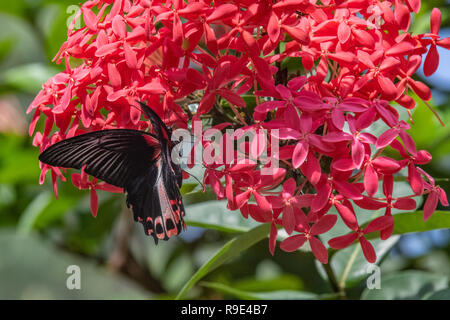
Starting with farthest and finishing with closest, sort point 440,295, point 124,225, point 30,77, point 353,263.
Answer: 1. point 124,225
2. point 30,77
3. point 353,263
4. point 440,295

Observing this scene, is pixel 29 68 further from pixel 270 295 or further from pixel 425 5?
pixel 425 5

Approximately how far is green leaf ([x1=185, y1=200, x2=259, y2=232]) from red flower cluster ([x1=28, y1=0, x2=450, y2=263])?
551 millimetres

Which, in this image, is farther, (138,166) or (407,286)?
(407,286)

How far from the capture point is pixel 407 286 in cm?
154

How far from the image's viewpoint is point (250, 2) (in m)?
0.91

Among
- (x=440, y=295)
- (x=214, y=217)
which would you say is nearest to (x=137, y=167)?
(x=214, y=217)

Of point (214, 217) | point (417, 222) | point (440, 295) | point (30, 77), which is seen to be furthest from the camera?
point (30, 77)

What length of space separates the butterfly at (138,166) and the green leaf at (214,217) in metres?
0.42

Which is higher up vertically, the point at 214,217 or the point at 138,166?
the point at 138,166

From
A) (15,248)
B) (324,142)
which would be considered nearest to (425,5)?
(324,142)

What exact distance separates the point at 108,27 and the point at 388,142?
581mm

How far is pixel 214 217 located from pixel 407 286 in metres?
0.60

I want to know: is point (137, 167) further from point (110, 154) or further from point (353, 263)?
point (353, 263)

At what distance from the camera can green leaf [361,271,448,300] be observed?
1468 millimetres
